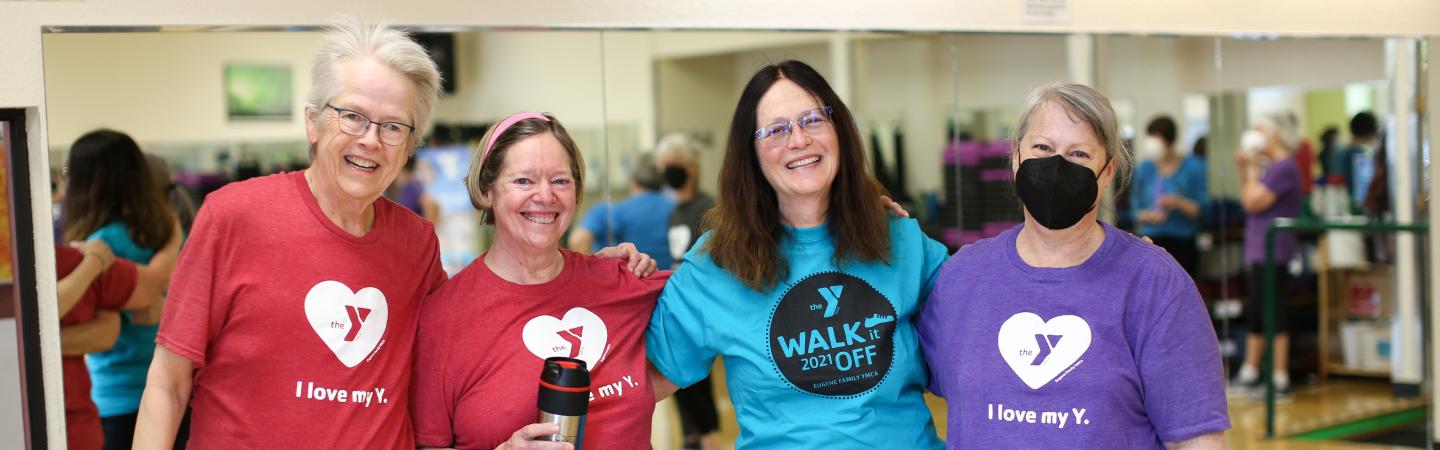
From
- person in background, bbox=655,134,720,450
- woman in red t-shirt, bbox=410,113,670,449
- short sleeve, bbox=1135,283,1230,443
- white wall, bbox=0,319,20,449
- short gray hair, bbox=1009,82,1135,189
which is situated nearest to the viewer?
short sleeve, bbox=1135,283,1230,443

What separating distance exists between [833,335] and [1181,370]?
63cm

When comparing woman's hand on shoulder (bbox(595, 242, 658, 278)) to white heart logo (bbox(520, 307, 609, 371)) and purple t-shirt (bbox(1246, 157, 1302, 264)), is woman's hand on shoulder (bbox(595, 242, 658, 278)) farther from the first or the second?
purple t-shirt (bbox(1246, 157, 1302, 264))

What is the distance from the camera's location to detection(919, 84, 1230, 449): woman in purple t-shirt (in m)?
2.07

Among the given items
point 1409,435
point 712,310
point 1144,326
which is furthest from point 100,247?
point 1409,435

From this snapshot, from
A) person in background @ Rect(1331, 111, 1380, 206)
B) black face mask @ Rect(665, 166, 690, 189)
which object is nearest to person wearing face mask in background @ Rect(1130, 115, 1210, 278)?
person in background @ Rect(1331, 111, 1380, 206)

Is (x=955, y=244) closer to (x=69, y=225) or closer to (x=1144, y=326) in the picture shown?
(x=1144, y=326)

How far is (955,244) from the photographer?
495 centimetres

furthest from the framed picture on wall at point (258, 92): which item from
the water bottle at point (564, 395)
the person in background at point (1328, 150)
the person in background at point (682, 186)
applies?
the person in background at point (1328, 150)

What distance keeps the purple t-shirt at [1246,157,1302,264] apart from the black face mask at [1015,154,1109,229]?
5.50m

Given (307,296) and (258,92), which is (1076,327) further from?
(258,92)

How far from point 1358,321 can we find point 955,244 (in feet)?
11.5

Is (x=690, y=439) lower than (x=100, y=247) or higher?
lower

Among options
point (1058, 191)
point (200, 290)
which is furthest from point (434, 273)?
point (1058, 191)

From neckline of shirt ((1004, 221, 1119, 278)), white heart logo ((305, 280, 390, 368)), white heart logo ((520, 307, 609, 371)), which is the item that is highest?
neckline of shirt ((1004, 221, 1119, 278))
